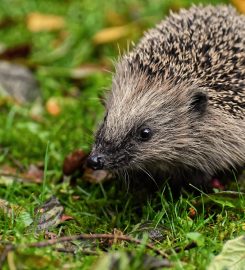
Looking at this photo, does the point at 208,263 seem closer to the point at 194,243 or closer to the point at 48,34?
the point at 194,243

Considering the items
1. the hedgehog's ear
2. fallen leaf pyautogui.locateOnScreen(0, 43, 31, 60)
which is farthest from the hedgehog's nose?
fallen leaf pyautogui.locateOnScreen(0, 43, 31, 60)

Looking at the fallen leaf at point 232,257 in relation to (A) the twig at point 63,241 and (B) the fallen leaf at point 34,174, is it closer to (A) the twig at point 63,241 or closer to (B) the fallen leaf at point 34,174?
(A) the twig at point 63,241

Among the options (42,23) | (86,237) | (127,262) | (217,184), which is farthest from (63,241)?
(42,23)

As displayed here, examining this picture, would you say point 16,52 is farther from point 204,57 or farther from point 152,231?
point 152,231

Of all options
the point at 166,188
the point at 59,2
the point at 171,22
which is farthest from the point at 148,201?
the point at 59,2

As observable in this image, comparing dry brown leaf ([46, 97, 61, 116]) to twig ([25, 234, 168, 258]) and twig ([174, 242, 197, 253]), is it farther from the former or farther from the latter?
twig ([174, 242, 197, 253])
